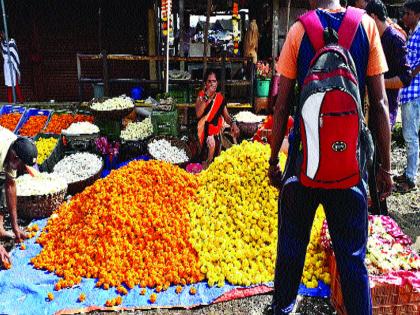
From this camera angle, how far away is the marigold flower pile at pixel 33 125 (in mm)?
7547

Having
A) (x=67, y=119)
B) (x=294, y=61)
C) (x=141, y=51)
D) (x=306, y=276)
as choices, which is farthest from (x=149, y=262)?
(x=141, y=51)

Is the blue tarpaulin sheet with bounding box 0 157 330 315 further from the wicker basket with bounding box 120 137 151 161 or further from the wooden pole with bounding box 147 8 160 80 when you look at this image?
the wooden pole with bounding box 147 8 160 80

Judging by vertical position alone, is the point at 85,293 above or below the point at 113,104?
below

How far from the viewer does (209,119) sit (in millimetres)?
6715

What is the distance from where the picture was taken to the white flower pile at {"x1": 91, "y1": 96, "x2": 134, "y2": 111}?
24.5ft

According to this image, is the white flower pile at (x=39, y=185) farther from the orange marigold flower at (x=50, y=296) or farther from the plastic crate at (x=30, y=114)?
the plastic crate at (x=30, y=114)

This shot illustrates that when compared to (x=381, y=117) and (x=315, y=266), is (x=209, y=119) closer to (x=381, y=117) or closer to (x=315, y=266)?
(x=315, y=266)

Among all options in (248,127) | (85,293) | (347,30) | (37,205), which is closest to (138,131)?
(248,127)

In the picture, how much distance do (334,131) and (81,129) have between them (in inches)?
229

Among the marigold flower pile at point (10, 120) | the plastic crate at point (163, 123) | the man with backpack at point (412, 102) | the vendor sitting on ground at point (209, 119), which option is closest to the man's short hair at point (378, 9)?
the man with backpack at point (412, 102)

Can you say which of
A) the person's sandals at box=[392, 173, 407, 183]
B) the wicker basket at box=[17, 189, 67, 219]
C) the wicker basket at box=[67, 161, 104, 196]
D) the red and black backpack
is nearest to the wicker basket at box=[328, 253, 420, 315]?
the red and black backpack

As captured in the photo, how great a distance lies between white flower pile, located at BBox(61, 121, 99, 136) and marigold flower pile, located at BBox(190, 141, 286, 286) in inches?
A: 119

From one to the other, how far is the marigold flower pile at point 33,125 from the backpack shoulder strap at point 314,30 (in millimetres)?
6516

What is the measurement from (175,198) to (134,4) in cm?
840
